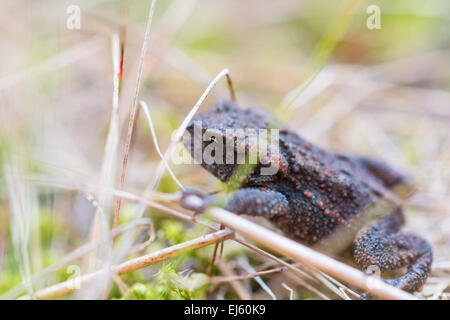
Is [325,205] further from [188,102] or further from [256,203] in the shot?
[188,102]

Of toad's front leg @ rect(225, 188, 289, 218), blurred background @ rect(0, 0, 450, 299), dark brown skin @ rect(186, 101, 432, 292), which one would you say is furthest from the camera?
blurred background @ rect(0, 0, 450, 299)

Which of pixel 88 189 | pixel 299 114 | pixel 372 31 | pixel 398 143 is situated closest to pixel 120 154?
pixel 88 189

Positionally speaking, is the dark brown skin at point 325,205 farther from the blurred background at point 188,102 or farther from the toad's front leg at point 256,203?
the blurred background at point 188,102


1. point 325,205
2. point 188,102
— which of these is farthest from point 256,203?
point 188,102

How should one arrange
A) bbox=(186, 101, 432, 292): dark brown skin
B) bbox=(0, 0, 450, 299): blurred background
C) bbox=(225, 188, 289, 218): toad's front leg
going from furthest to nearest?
bbox=(0, 0, 450, 299): blurred background, bbox=(186, 101, 432, 292): dark brown skin, bbox=(225, 188, 289, 218): toad's front leg

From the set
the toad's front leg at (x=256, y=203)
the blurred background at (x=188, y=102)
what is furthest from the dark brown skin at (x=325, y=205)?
the blurred background at (x=188, y=102)

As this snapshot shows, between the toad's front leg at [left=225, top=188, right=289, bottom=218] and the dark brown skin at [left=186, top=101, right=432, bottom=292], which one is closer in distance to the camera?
the toad's front leg at [left=225, top=188, right=289, bottom=218]

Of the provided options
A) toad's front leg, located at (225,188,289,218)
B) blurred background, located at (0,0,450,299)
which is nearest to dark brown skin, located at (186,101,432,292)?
toad's front leg, located at (225,188,289,218)

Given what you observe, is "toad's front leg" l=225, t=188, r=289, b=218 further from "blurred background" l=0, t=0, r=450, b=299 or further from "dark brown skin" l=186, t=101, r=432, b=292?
"blurred background" l=0, t=0, r=450, b=299
